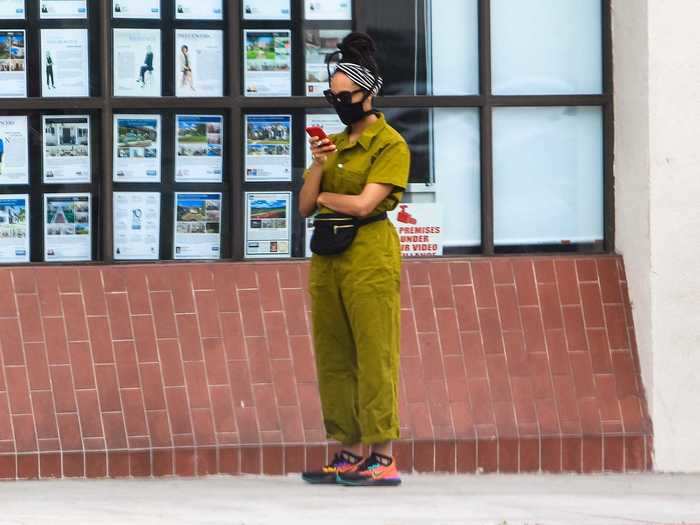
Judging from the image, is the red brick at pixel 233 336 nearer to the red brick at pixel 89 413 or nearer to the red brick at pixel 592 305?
the red brick at pixel 89 413

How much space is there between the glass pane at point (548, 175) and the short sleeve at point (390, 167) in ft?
6.64

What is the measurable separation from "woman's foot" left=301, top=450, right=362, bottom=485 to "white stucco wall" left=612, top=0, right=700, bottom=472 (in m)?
2.00

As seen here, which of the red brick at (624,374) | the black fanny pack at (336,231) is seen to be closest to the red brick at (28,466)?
the black fanny pack at (336,231)

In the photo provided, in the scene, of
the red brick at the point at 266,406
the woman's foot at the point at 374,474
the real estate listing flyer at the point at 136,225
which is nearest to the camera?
the woman's foot at the point at 374,474

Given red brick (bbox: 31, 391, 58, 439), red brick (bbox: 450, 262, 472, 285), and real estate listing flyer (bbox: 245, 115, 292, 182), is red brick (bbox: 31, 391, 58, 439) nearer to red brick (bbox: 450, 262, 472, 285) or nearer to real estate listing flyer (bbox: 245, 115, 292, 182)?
real estate listing flyer (bbox: 245, 115, 292, 182)

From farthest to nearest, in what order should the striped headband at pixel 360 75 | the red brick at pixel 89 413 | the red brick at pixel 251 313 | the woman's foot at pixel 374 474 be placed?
the red brick at pixel 251 313 → the red brick at pixel 89 413 → the woman's foot at pixel 374 474 → the striped headband at pixel 360 75

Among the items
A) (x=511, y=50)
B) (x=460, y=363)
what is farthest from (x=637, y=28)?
(x=460, y=363)

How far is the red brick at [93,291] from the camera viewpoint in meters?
9.18

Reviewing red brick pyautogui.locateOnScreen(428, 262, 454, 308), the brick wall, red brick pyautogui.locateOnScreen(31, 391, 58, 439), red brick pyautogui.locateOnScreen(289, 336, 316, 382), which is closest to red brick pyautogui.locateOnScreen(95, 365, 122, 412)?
Result: the brick wall

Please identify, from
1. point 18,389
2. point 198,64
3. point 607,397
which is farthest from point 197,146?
point 607,397

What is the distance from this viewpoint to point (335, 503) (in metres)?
7.53

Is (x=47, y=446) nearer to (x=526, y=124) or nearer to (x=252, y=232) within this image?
(x=252, y=232)

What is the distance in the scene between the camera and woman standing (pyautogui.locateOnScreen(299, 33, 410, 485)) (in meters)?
7.91

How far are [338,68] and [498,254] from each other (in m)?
2.26
